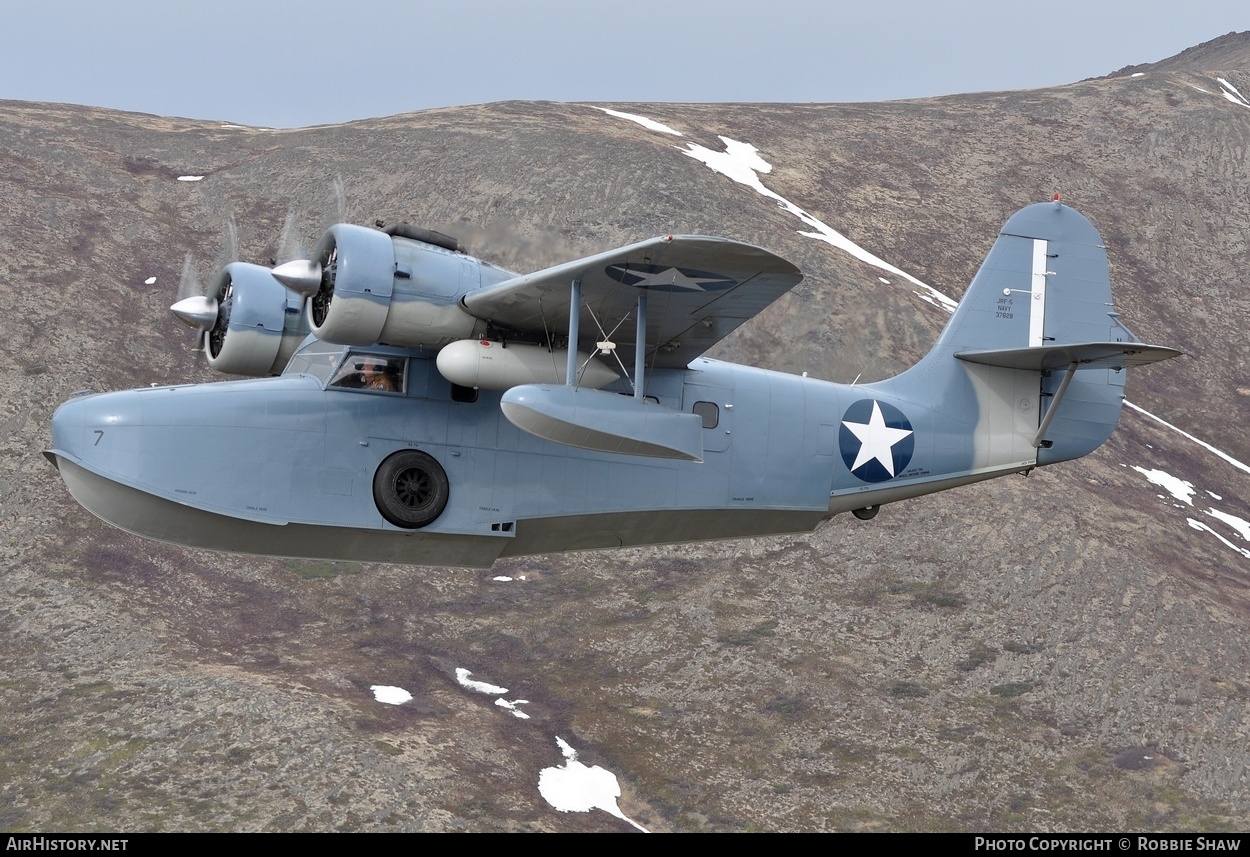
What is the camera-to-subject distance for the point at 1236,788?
3462cm

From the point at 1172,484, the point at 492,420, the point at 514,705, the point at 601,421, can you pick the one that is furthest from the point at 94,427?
the point at 1172,484

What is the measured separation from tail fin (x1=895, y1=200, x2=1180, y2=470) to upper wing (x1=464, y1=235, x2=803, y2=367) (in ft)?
18.5

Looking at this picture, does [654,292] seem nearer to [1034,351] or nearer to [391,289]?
[391,289]

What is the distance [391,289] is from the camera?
1683 centimetres

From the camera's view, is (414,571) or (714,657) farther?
(414,571)

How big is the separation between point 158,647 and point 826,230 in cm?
3598

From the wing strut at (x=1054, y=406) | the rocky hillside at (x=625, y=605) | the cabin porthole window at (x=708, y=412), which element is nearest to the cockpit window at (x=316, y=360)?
the rocky hillside at (x=625, y=605)

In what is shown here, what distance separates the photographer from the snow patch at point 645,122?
6781 centimetres

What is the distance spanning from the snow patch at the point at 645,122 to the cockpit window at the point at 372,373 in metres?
51.0

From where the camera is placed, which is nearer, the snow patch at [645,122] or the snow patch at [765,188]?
the snow patch at [765,188]

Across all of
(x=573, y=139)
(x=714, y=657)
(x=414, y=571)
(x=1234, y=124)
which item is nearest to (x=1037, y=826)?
(x=714, y=657)

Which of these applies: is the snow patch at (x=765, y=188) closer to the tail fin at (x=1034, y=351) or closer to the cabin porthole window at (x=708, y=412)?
the tail fin at (x=1034, y=351)

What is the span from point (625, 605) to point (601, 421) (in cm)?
2611
